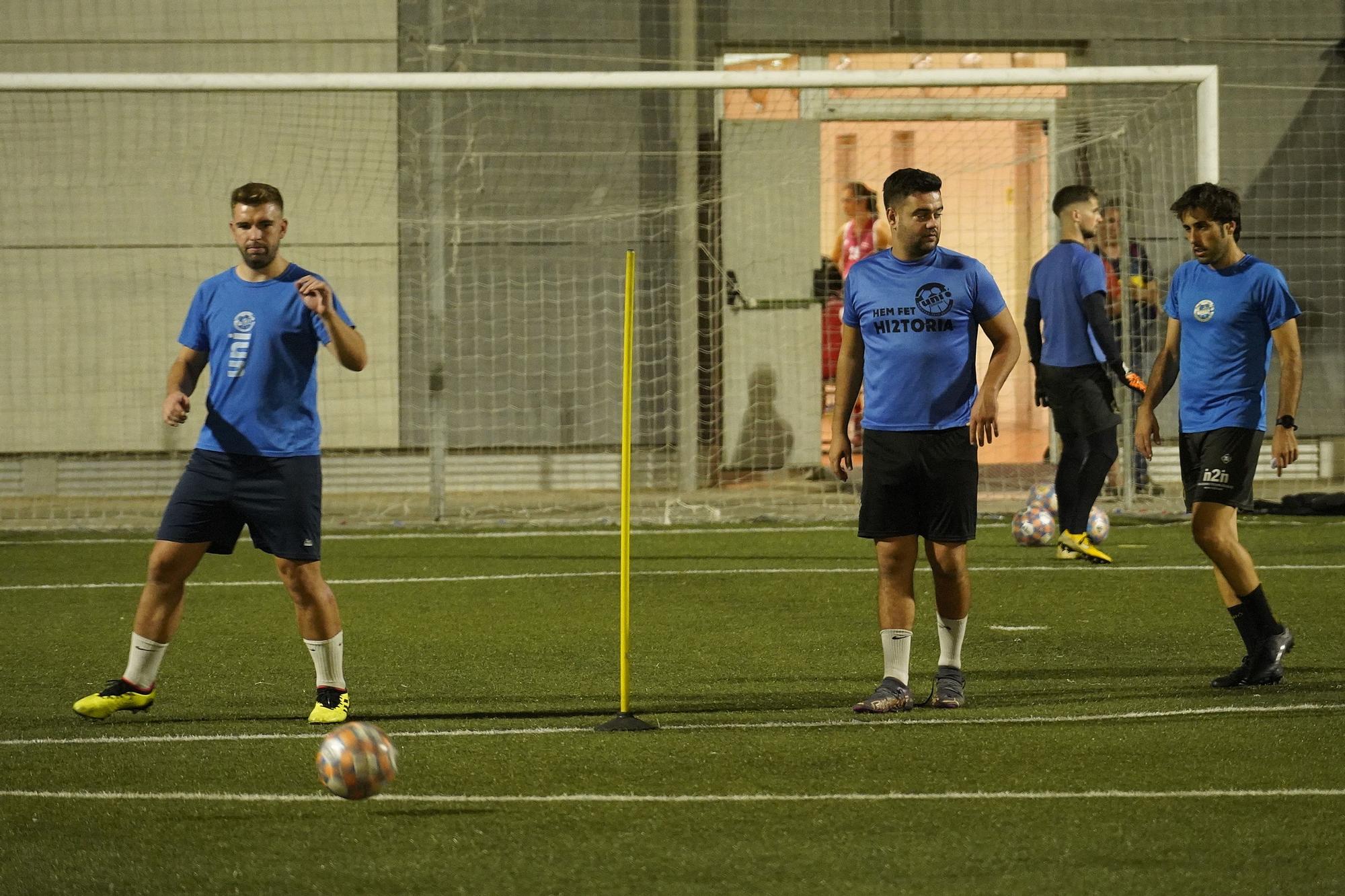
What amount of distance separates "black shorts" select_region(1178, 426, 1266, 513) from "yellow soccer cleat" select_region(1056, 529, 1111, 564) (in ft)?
11.8

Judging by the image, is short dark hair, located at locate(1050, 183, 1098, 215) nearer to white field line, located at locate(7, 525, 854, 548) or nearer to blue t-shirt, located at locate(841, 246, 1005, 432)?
white field line, located at locate(7, 525, 854, 548)

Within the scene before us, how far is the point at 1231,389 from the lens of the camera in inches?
258

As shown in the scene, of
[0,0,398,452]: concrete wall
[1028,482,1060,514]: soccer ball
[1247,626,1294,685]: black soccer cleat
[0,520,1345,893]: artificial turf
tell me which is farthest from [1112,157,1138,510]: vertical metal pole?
[1247,626,1294,685]: black soccer cleat

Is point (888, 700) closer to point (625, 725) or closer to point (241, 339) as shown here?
point (625, 725)

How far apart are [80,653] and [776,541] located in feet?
17.6

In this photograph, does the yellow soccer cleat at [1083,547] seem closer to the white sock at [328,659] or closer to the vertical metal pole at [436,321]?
the vertical metal pole at [436,321]

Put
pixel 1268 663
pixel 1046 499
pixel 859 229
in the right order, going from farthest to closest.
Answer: pixel 859 229 < pixel 1046 499 < pixel 1268 663

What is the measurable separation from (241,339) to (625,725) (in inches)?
71.9

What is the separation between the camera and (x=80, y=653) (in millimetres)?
7516

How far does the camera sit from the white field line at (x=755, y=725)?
18.5ft

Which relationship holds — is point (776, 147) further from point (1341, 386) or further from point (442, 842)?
point (442, 842)

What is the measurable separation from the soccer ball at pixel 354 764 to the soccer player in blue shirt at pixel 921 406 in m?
1.94

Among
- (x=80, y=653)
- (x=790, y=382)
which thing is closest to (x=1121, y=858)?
(x=80, y=653)

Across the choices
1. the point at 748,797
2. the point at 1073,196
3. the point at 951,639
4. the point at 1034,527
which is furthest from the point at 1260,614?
the point at 1034,527
